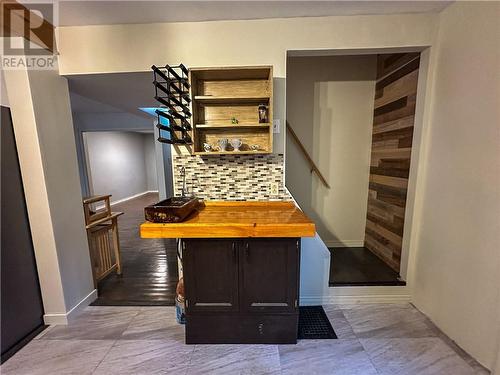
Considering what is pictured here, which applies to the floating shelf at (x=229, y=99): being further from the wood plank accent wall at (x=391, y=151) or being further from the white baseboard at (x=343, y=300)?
the white baseboard at (x=343, y=300)

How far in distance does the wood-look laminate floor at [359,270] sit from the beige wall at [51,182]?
8.10 feet

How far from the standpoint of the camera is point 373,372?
4.74 ft

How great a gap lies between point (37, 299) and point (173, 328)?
118cm

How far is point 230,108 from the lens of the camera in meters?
2.01

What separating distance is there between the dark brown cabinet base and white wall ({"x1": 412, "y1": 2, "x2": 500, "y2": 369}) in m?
1.19

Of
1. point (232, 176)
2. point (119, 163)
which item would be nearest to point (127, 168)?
point (119, 163)

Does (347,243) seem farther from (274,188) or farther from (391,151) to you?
(274,188)

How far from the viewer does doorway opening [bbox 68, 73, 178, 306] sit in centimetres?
230

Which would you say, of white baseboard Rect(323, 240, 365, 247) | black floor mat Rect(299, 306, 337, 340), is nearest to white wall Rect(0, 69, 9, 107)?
black floor mat Rect(299, 306, 337, 340)

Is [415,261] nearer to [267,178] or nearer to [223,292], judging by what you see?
[267,178]

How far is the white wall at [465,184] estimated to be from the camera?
1.38m

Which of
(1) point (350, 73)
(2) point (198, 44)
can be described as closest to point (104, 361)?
(2) point (198, 44)

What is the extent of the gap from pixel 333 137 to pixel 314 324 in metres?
2.12

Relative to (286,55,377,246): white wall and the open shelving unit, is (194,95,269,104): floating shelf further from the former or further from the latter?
(286,55,377,246): white wall
